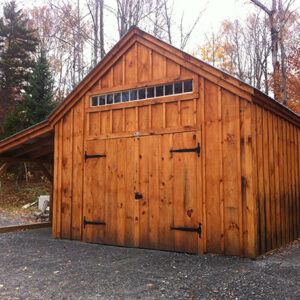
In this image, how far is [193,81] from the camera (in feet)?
22.8

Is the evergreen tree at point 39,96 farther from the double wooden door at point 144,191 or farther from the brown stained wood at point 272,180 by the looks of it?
the brown stained wood at point 272,180

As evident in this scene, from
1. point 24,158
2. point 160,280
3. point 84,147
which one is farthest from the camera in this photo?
point 24,158

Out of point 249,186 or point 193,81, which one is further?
point 193,81

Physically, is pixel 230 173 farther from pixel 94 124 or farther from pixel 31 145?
pixel 31 145

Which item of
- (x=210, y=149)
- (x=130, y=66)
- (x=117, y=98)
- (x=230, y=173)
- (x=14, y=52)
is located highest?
(x=14, y=52)

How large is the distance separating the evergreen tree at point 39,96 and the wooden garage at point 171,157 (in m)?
10.3

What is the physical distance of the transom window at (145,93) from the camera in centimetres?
710

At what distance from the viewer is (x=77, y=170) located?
840 cm

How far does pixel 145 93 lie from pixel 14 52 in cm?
1793

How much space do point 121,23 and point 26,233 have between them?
11754 mm

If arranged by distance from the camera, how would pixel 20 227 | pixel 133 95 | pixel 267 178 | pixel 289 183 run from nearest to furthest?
pixel 267 178
pixel 133 95
pixel 289 183
pixel 20 227

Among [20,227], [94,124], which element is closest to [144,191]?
[94,124]

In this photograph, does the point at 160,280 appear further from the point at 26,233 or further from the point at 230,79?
the point at 26,233

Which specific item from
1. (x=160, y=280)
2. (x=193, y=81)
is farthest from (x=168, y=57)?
(x=160, y=280)
